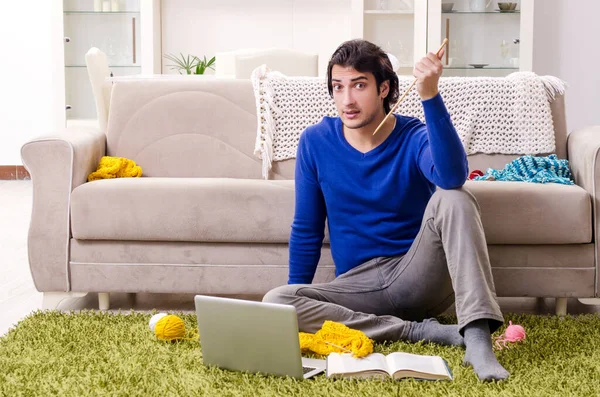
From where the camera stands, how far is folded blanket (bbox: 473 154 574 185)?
2.69 metres

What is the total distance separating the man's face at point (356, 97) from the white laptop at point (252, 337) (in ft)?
2.01

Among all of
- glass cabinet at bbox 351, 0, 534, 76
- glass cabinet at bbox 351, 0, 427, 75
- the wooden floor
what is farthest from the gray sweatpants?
glass cabinet at bbox 351, 0, 427, 75

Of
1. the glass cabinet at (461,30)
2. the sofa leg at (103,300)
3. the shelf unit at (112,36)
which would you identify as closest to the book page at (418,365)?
the sofa leg at (103,300)

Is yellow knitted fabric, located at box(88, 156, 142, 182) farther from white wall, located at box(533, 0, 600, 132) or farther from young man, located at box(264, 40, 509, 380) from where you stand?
white wall, located at box(533, 0, 600, 132)

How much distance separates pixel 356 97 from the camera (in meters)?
2.17

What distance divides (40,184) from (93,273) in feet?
1.08

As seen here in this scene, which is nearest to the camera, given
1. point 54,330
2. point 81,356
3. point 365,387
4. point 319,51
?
point 365,387

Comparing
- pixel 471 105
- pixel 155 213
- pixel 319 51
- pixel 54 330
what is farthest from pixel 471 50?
pixel 54 330

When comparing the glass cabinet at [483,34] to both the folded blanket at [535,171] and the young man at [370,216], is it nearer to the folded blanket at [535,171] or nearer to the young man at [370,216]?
the folded blanket at [535,171]

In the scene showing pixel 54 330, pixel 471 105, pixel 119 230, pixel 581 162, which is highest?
pixel 471 105

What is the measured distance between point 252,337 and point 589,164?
1344 mm

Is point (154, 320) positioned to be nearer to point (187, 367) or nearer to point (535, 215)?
point (187, 367)

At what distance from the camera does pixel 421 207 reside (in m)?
2.21

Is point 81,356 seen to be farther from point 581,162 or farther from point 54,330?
point 581,162
